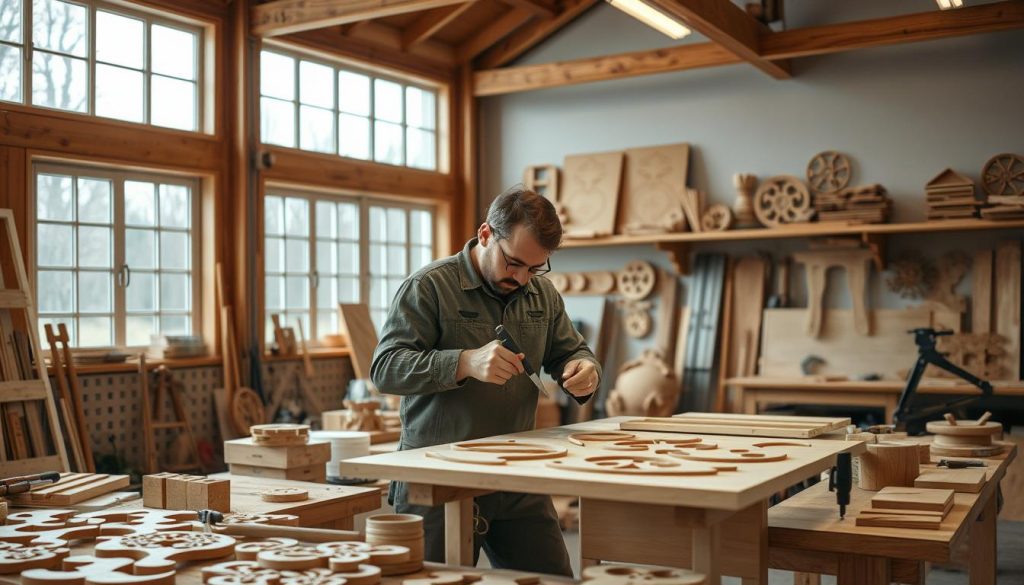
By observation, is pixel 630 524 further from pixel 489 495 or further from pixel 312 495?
pixel 312 495

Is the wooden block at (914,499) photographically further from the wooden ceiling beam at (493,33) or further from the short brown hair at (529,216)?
the wooden ceiling beam at (493,33)

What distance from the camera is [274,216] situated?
7559 mm

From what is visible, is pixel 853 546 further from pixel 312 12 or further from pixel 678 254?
pixel 678 254

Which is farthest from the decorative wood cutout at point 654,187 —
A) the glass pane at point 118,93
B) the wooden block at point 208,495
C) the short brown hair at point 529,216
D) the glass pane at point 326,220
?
the wooden block at point 208,495

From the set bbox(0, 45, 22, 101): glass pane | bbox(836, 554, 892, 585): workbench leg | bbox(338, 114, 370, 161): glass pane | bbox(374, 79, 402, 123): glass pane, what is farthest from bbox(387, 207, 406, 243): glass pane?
bbox(836, 554, 892, 585): workbench leg

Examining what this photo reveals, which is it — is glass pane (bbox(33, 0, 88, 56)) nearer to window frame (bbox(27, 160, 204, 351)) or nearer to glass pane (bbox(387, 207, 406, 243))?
window frame (bbox(27, 160, 204, 351))

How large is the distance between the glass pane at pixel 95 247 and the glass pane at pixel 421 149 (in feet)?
9.27

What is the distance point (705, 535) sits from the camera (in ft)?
7.07

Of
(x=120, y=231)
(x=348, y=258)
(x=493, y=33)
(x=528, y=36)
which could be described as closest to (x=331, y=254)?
(x=348, y=258)

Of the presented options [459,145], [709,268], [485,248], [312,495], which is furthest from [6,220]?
[709,268]

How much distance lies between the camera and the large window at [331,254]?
7594 mm

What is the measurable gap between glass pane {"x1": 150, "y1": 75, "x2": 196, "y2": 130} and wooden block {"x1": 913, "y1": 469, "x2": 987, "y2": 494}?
16.9 feet

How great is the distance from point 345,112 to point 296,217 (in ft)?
3.12

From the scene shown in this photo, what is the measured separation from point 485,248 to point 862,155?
520 cm
